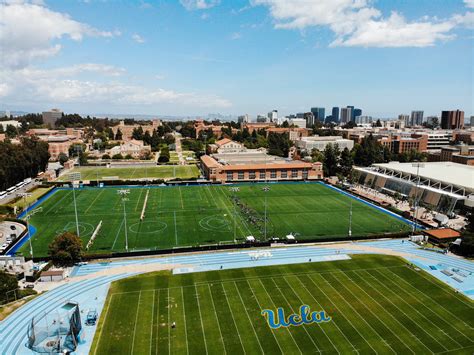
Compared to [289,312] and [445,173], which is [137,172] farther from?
[289,312]

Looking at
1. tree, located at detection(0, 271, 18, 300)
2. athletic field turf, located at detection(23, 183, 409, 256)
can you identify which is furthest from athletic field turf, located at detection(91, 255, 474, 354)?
athletic field turf, located at detection(23, 183, 409, 256)

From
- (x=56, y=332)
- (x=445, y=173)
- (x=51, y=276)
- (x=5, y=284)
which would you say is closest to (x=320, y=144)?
(x=445, y=173)

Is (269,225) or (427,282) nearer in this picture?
(427,282)

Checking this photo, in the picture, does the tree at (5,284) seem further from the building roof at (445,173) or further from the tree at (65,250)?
the building roof at (445,173)

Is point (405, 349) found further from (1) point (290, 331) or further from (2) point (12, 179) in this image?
(2) point (12, 179)

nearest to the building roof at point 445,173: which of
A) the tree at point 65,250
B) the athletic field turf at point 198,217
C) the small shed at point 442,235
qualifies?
the athletic field turf at point 198,217

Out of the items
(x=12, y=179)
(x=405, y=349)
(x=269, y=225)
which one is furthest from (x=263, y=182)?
(x=405, y=349)

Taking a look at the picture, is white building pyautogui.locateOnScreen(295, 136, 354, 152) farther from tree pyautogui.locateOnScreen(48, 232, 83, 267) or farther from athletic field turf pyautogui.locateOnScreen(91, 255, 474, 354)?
tree pyautogui.locateOnScreen(48, 232, 83, 267)
